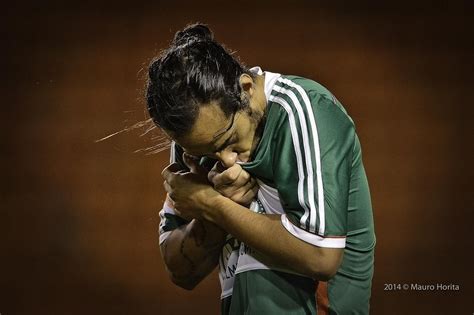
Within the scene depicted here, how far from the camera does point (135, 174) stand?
2.90 meters

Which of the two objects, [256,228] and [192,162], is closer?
[256,228]

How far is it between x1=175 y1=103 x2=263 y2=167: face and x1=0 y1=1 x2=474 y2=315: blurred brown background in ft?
5.09

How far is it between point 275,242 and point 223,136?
0.20 meters

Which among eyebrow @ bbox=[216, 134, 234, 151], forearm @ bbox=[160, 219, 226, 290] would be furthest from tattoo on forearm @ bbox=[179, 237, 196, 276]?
eyebrow @ bbox=[216, 134, 234, 151]

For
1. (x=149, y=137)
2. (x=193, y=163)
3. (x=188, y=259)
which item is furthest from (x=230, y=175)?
(x=149, y=137)

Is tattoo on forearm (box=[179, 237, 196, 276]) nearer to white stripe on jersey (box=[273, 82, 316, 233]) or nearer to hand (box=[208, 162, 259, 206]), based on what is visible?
hand (box=[208, 162, 259, 206])

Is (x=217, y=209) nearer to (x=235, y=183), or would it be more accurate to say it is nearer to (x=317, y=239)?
(x=235, y=183)

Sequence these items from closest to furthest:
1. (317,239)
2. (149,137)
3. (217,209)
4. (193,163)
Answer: (317,239)
(217,209)
(193,163)
(149,137)

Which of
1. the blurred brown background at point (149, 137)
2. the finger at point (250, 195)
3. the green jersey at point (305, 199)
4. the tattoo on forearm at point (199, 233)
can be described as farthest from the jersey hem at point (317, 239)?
the blurred brown background at point (149, 137)

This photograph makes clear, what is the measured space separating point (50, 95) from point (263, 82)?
1.75 metres

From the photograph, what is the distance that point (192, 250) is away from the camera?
144 centimetres

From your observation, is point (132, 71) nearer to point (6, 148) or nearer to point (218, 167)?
point (6, 148)

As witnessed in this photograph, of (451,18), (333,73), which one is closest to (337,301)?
(333,73)

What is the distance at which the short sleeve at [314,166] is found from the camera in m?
1.21
